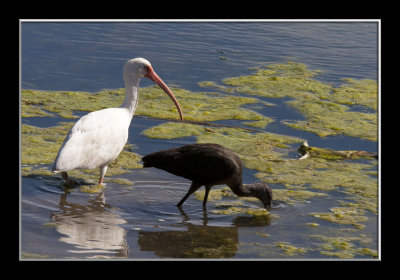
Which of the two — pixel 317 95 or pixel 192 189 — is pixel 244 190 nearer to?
pixel 192 189

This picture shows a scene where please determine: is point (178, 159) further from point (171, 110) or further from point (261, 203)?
point (171, 110)

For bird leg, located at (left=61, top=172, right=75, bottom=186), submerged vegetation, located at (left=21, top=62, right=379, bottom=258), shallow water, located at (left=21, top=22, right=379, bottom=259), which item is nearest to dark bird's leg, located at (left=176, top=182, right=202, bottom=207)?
shallow water, located at (left=21, top=22, right=379, bottom=259)

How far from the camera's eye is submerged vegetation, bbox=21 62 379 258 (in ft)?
22.7

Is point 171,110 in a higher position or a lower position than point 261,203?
higher

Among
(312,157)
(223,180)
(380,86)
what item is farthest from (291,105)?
(380,86)

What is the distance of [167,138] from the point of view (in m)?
8.77

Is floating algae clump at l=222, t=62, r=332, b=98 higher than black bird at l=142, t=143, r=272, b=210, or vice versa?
floating algae clump at l=222, t=62, r=332, b=98

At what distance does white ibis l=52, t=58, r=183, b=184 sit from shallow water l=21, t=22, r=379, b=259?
381mm

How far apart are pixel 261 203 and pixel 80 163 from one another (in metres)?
1.97

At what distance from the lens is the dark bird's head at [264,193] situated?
269 inches

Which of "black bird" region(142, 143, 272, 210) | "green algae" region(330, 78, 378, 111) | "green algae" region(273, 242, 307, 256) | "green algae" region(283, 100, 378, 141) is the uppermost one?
"green algae" region(330, 78, 378, 111)

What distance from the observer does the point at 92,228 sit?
615cm

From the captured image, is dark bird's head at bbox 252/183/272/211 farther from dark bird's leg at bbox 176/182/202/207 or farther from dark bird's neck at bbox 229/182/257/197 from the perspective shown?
dark bird's leg at bbox 176/182/202/207

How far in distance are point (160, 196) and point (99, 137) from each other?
90 cm
